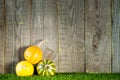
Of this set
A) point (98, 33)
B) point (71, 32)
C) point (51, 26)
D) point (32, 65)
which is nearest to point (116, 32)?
point (98, 33)

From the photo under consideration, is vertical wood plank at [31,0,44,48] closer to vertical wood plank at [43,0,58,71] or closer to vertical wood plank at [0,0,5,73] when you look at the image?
vertical wood plank at [43,0,58,71]

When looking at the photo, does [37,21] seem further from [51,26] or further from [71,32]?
[71,32]

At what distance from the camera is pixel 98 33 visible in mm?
3357

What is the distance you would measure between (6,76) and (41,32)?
1.97ft

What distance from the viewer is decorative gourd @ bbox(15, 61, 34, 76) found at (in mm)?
3143

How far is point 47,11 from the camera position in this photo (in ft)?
11.1

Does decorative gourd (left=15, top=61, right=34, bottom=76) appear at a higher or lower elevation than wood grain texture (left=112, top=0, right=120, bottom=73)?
lower

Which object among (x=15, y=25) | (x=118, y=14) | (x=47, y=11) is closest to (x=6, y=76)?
(x=15, y=25)

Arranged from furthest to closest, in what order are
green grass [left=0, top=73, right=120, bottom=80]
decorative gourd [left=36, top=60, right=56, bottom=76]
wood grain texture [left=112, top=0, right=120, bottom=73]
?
wood grain texture [left=112, top=0, right=120, bottom=73] → decorative gourd [left=36, top=60, right=56, bottom=76] → green grass [left=0, top=73, right=120, bottom=80]

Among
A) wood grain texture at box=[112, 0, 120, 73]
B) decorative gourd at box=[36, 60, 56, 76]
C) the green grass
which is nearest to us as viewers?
the green grass

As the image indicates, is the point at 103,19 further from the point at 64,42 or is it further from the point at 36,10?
the point at 36,10

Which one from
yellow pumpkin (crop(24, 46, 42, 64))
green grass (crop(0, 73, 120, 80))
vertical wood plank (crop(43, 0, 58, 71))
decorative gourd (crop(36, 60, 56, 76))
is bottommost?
green grass (crop(0, 73, 120, 80))

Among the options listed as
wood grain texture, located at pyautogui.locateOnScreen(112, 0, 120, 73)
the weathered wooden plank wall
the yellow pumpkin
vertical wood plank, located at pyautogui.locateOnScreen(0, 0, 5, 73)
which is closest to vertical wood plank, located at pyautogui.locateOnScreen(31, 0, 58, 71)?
the weathered wooden plank wall

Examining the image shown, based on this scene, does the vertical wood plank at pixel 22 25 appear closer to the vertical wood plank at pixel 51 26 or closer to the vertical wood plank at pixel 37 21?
the vertical wood plank at pixel 37 21
